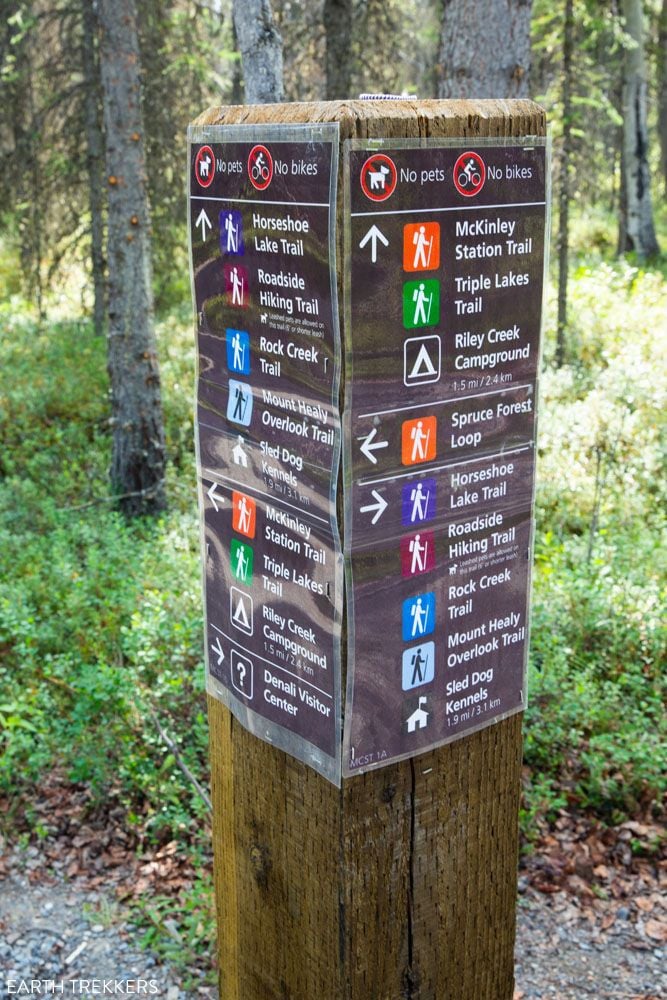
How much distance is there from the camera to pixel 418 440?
1.92 meters

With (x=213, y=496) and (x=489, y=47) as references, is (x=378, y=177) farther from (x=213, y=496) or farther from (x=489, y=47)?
(x=489, y=47)

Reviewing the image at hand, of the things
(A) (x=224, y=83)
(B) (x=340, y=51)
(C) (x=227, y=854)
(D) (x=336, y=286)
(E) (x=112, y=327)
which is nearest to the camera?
(D) (x=336, y=286)

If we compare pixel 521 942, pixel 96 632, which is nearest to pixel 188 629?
pixel 96 632

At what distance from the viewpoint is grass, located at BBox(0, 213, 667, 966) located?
16.7 feet

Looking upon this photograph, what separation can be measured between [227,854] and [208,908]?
207 cm

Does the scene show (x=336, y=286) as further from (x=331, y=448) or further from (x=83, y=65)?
(x=83, y=65)

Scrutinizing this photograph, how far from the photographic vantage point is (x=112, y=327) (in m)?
9.38

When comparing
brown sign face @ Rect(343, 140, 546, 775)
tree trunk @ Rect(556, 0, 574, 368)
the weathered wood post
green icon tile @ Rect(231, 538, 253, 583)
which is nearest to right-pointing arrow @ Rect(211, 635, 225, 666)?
the weathered wood post

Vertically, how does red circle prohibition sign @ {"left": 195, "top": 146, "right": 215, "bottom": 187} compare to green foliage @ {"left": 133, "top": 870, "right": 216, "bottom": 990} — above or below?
above

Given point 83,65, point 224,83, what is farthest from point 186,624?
point 224,83

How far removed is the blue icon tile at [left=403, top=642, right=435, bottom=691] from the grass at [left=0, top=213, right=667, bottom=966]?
259 cm

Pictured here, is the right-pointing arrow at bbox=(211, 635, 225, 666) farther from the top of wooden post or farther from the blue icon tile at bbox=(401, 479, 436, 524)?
the top of wooden post

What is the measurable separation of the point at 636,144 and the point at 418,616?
59.6ft

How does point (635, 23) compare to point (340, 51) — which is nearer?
point (340, 51)
